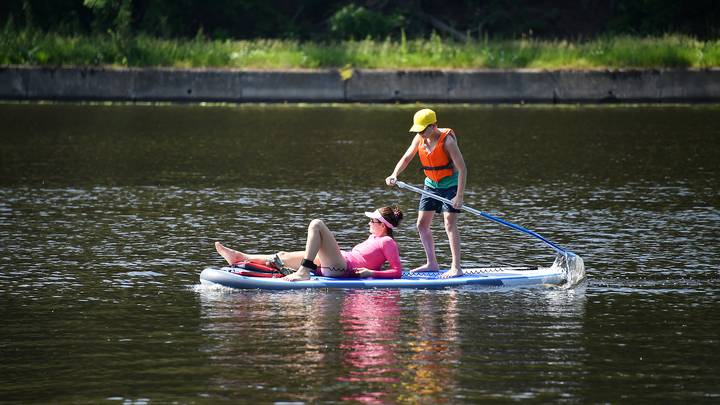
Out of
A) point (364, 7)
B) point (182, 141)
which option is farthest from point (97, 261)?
point (364, 7)

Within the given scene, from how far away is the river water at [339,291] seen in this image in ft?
34.4

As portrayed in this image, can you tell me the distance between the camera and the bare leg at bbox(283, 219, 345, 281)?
1376cm

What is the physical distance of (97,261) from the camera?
15.7 m

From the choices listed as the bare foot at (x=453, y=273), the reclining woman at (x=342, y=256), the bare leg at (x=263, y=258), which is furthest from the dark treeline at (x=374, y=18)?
the bare foot at (x=453, y=273)

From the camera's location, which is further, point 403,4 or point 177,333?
point 403,4

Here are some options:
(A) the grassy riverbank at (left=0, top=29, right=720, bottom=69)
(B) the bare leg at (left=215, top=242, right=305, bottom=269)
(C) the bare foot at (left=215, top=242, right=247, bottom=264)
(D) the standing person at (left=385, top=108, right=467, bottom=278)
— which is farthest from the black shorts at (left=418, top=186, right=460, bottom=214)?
(A) the grassy riverbank at (left=0, top=29, right=720, bottom=69)

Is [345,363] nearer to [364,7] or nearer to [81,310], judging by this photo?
[81,310]

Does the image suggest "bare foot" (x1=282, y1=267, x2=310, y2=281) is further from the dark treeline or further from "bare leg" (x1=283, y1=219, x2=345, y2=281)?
the dark treeline

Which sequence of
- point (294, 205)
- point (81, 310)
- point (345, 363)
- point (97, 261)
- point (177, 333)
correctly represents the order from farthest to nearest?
1. point (294, 205)
2. point (97, 261)
3. point (81, 310)
4. point (177, 333)
5. point (345, 363)

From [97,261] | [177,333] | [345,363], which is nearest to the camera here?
[345,363]

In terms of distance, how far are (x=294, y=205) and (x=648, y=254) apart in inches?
236

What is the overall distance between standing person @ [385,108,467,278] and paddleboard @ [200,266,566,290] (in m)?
0.28

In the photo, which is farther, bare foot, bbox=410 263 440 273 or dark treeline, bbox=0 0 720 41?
dark treeline, bbox=0 0 720 41

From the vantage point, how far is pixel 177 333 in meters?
12.0
